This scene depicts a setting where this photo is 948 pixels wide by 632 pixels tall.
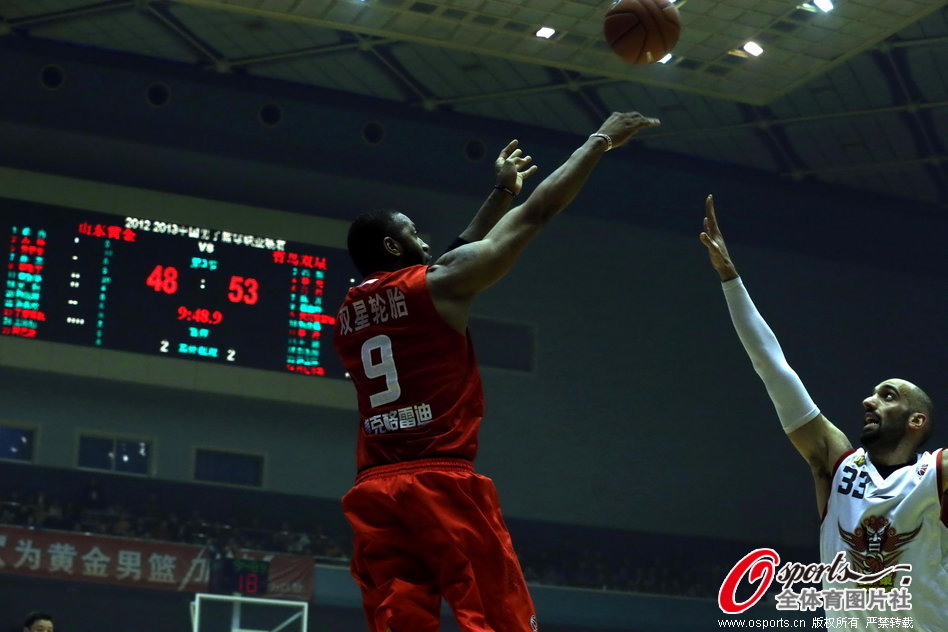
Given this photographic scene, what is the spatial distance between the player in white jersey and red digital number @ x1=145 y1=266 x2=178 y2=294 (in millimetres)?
12993

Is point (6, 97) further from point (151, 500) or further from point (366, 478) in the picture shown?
point (366, 478)

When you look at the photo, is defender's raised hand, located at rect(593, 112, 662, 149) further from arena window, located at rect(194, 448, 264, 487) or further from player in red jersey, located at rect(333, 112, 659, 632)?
arena window, located at rect(194, 448, 264, 487)

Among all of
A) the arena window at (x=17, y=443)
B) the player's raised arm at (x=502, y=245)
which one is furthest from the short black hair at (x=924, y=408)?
the arena window at (x=17, y=443)

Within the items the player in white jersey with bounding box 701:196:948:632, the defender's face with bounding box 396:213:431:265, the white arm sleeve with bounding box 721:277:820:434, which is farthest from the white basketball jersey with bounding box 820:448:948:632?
the defender's face with bounding box 396:213:431:265

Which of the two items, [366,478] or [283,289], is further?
[283,289]

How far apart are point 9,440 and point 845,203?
14471 millimetres

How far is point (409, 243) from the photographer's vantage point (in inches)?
188

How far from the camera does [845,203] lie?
77.2ft

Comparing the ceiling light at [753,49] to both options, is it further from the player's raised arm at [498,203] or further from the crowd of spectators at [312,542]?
the player's raised arm at [498,203]

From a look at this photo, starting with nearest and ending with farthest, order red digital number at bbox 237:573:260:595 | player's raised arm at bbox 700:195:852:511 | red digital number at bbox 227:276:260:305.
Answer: player's raised arm at bbox 700:195:852:511
red digital number at bbox 237:573:260:595
red digital number at bbox 227:276:260:305

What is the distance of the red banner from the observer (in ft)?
56.7

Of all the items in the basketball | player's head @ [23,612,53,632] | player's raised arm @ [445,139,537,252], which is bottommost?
player's head @ [23,612,53,632]

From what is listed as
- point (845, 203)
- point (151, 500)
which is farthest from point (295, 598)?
point (845, 203)

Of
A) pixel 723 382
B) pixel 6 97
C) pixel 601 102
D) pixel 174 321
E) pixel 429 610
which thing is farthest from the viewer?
pixel 723 382
